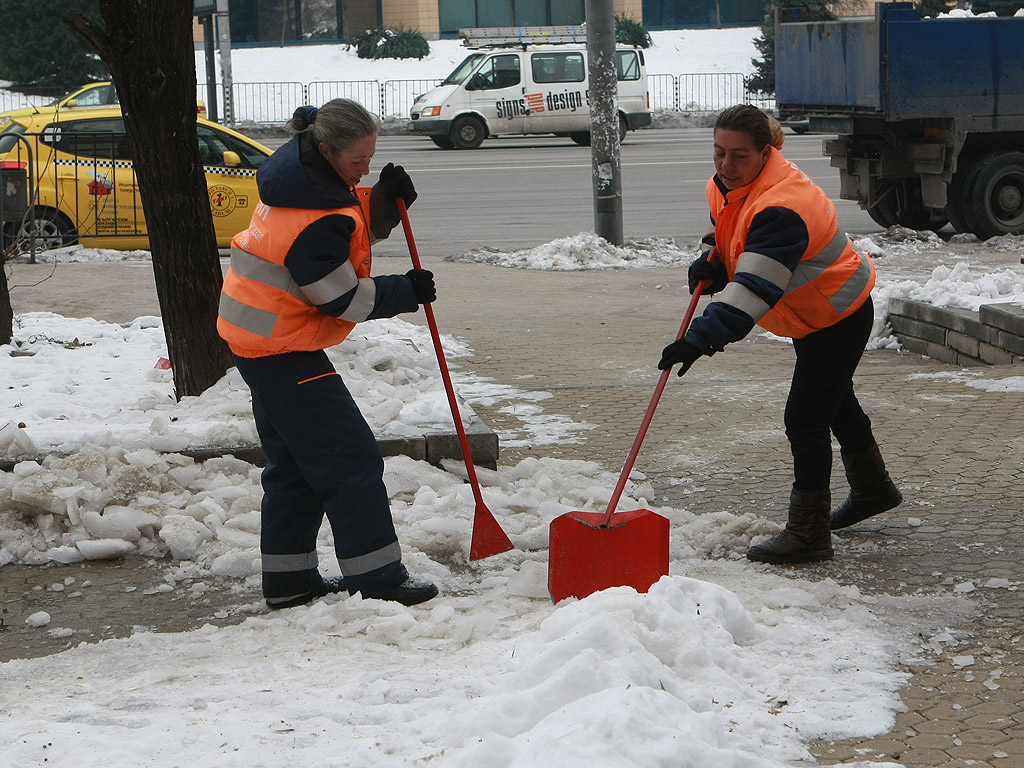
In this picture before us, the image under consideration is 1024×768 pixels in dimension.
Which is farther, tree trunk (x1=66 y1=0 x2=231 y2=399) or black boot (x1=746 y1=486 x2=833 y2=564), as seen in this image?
tree trunk (x1=66 y1=0 x2=231 y2=399)

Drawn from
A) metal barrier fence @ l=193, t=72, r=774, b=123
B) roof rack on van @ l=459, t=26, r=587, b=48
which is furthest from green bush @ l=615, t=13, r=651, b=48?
roof rack on van @ l=459, t=26, r=587, b=48

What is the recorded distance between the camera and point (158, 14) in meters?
5.91

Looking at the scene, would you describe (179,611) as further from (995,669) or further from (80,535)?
(995,669)

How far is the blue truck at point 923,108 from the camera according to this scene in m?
12.4

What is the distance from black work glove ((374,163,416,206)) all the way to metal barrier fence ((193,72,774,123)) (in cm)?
2885

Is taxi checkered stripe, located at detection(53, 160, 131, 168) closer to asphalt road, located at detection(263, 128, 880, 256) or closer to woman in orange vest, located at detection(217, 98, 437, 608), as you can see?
asphalt road, located at detection(263, 128, 880, 256)

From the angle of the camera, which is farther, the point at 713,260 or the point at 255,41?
the point at 255,41

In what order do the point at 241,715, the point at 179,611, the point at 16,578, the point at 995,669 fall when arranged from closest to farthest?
the point at 241,715 → the point at 995,669 → the point at 179,611 → the point at 16,578

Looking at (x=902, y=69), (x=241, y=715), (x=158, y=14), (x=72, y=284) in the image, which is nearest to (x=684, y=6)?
(x=902, y=69)

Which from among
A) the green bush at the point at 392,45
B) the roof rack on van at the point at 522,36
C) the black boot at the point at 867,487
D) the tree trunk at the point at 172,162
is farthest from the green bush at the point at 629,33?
the black boot at the point at 867,487

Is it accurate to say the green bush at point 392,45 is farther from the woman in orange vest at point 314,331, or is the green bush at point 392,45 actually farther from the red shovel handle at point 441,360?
the woman in orange vest at point 314,331

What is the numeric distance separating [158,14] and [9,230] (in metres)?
6.99

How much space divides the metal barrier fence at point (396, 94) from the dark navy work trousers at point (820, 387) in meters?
28.9

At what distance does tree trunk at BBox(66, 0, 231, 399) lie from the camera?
591 centimetres
